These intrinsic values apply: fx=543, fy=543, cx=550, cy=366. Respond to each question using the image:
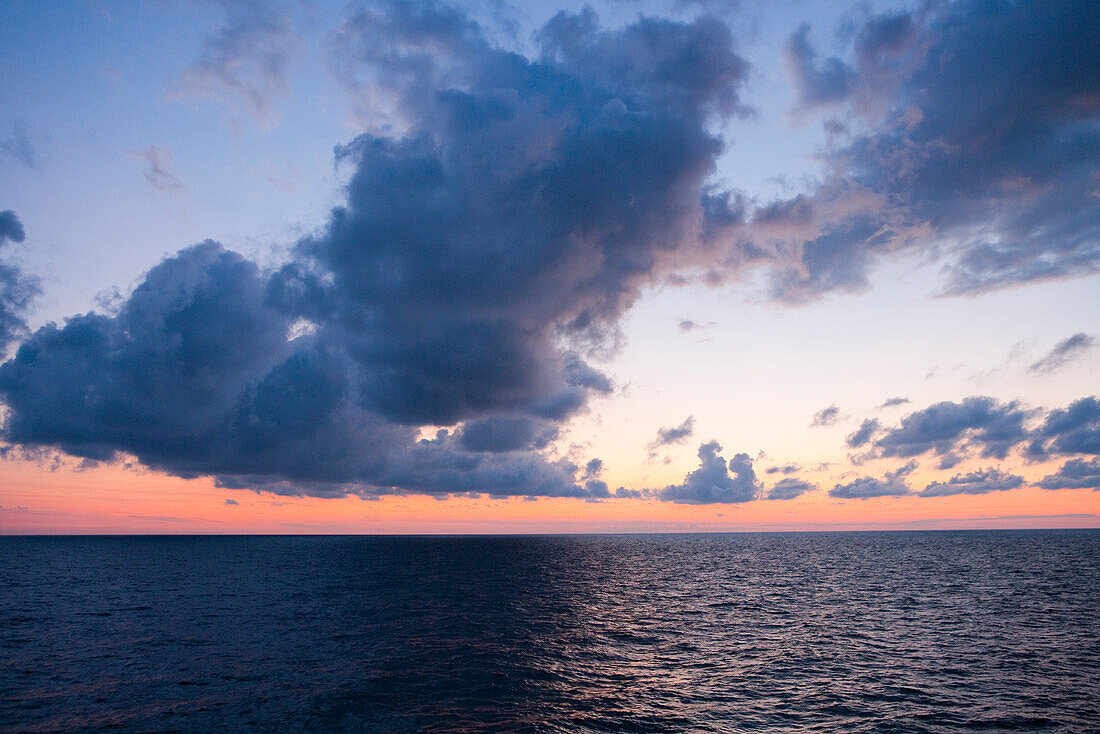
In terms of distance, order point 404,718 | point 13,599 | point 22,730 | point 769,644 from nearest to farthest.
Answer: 1. point 22,730
2. point 404,718
3. point 769,644
4. point 13,599

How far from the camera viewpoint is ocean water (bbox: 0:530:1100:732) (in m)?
30.3

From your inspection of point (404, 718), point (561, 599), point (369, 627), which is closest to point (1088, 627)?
point (561, 599)

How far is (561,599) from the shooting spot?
76.1 meters

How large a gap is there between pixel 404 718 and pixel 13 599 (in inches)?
3110

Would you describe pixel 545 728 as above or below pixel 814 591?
above

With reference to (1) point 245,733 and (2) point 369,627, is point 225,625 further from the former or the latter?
(1) point 245,733

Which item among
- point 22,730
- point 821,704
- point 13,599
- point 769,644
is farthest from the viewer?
point 13,599

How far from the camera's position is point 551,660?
1686 inches

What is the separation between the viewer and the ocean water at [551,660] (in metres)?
30.3

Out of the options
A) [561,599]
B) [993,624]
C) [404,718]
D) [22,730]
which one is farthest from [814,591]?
[22,730]

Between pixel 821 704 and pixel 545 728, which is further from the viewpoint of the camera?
pixel 821 704

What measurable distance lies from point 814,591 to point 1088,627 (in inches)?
1301

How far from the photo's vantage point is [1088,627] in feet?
171

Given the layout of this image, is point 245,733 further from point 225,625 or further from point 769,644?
point 769,644
